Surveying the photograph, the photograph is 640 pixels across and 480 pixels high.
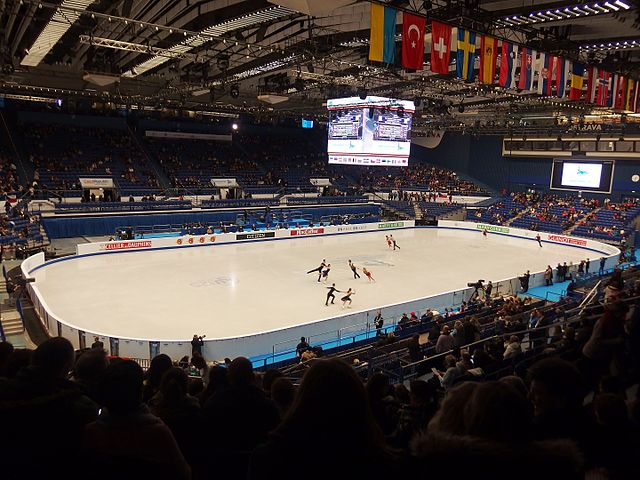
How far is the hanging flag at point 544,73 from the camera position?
17062 millimetres

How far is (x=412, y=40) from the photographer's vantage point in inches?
523

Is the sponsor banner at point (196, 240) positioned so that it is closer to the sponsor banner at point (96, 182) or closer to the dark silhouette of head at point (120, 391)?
the sponsor banner at point (96, 182)

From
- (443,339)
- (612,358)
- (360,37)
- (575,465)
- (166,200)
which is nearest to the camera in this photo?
(575,465)

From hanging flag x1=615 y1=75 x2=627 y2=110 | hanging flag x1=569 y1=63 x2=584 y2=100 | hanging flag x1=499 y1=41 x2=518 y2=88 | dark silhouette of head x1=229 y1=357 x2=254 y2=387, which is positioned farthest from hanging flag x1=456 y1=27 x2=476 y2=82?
dark silhouette of head x1=229 y1=357 x2=254 y2=387

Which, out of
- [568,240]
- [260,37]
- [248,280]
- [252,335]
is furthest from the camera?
[568,240]

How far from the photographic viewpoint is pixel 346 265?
93.1 ft

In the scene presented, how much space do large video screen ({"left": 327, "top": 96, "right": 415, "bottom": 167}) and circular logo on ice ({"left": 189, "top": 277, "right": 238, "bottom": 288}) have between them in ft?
45.5

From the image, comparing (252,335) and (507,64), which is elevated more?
(507,64)

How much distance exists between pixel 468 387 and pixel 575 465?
50 cm

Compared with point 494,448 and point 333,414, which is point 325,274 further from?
point 494,448

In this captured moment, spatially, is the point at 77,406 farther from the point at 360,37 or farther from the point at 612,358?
the point at 360,37

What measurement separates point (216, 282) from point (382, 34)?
47.9 feet

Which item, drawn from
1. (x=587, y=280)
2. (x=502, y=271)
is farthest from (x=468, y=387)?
A: (x=502, y=271)

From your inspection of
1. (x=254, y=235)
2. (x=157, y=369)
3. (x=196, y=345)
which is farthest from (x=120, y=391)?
(x=254, y=235)
